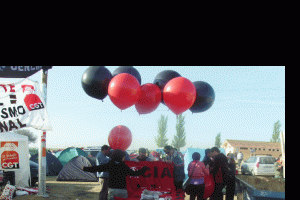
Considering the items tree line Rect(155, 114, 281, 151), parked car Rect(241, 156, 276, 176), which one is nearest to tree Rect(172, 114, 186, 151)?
tree line Rect(155, 114, 281, 151)

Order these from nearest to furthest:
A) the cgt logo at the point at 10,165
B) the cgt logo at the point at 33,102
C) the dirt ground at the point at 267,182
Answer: the dirt ground at the point at 267,182 < the cgt logo at the point at 33,102 < the cgt logo at the point at 10,165

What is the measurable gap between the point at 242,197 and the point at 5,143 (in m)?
7.68

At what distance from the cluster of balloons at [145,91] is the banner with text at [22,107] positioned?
7.34ft

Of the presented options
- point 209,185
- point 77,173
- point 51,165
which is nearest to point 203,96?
point 209,185

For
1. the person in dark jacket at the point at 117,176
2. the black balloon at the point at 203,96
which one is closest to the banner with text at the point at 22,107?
the person in dark jacket at the point at 117,176

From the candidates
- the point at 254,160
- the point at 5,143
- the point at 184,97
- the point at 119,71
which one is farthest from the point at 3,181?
the point at 254,160

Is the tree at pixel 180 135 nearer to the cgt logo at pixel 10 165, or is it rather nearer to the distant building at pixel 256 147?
the distant building at pixel 256 147

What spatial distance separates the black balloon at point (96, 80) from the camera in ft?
19.5

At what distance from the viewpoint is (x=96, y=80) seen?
5.96 metres

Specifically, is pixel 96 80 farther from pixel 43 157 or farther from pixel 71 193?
pixel 71 193

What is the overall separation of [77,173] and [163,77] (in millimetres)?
7537

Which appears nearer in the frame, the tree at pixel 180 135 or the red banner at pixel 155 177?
the red banner at pixel 155 177
